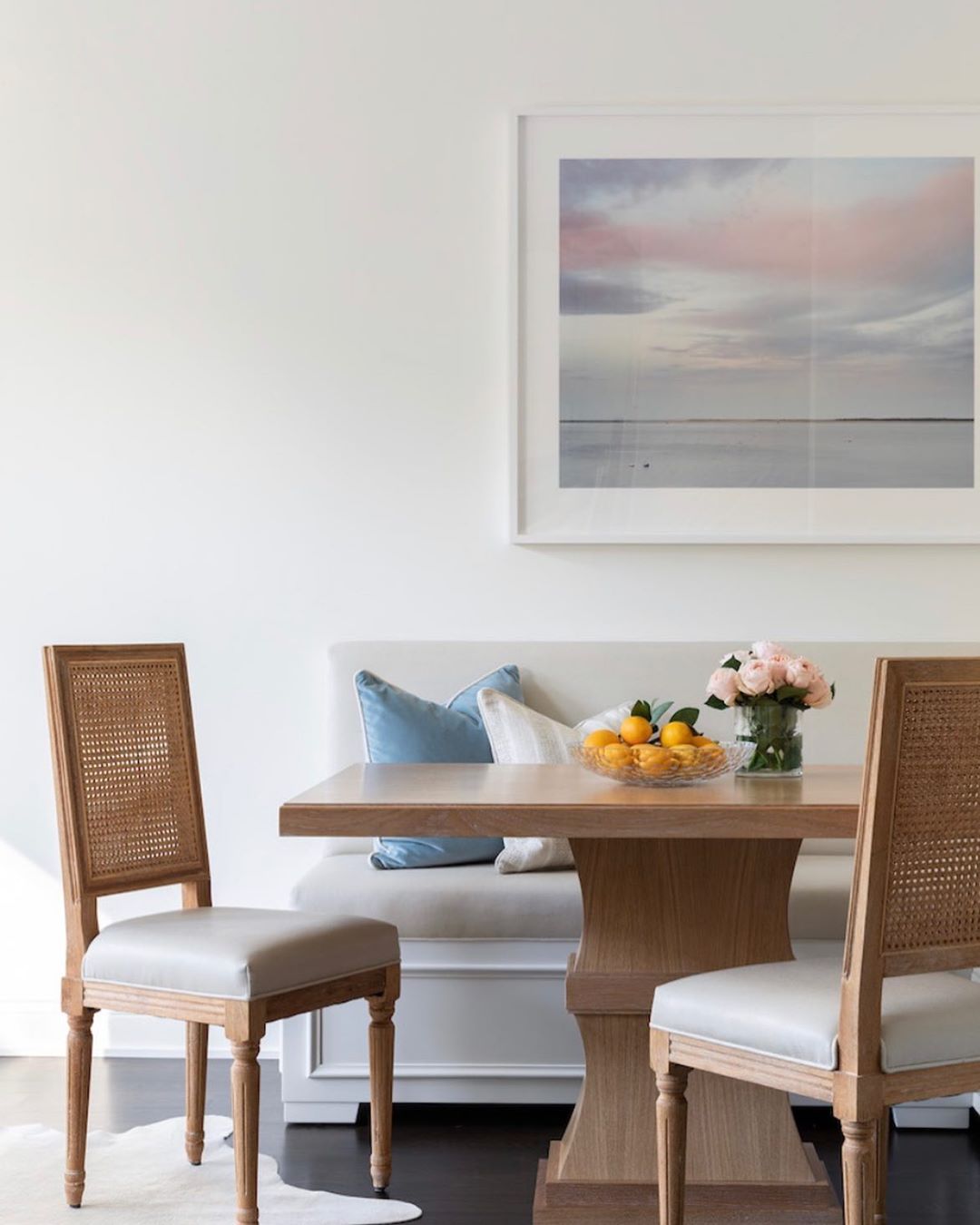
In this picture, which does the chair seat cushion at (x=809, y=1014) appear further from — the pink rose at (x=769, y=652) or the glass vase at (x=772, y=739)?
the pink rose at (x=769, y=652)

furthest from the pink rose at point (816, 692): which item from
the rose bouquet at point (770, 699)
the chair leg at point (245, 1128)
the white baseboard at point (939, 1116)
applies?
the chair leg at point (245, 1128)

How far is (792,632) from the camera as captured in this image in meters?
3.78

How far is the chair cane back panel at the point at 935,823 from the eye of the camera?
198 cm

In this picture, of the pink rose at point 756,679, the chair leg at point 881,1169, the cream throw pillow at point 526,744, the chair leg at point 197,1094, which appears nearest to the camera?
the chair leg at point 881,1169

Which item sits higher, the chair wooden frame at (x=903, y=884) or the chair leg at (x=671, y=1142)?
the chair wooden frame at (x=903, y=884)

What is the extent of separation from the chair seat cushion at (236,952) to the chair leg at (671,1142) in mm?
679

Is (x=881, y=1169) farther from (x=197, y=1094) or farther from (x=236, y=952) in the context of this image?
(x=197, y=1094)

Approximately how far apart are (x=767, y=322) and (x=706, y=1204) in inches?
87.0

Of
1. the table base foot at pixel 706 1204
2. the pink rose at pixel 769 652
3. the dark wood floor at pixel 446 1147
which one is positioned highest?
the pink rose at pixel 769 652

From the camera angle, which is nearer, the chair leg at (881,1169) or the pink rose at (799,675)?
the chair leg at (881,1169)

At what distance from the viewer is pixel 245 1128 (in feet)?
7.95

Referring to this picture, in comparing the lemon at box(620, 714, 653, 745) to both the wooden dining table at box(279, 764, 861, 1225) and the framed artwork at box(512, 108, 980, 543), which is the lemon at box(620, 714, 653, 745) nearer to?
the wooden dining table at box(279, 764, 861, 1225)

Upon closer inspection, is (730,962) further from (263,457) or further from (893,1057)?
(263,457)

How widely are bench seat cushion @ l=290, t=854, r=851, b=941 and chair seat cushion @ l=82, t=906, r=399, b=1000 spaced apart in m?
0.40
